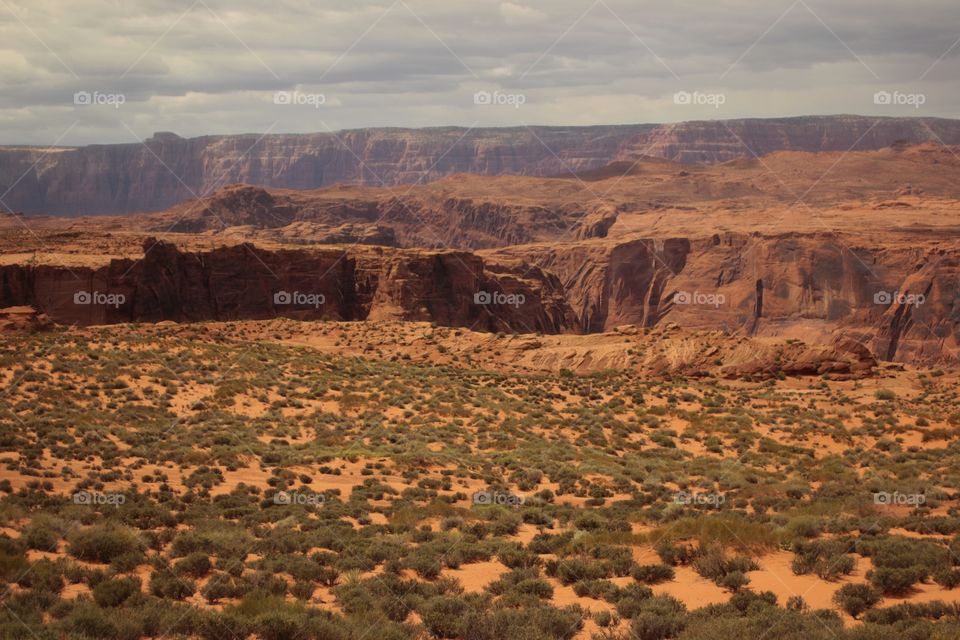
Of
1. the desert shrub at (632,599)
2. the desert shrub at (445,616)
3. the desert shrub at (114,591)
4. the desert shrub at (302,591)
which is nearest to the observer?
the desert shrub at (445,616)

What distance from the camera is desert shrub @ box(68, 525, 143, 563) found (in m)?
13.8

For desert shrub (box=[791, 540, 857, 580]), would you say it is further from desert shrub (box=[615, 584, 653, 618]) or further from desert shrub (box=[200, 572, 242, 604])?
desert shrub (box=[200, 572, 242, 604])

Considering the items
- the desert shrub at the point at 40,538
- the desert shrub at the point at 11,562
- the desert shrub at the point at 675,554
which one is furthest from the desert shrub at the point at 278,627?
the desert shrub at the point at 675,554

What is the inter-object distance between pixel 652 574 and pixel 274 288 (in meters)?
54.7

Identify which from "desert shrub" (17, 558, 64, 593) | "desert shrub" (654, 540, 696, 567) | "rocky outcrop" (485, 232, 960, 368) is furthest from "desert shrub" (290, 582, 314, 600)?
"rocky outcrop" (485, 232, 960, 368)

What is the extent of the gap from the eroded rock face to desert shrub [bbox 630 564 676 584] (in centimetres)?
4912

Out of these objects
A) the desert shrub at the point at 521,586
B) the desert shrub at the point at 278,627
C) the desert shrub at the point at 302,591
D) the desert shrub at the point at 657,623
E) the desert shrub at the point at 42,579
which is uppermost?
the desert shrub at the point at 42,579

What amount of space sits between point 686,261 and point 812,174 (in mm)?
75372

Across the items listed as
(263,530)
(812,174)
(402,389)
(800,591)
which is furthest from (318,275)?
(812,174)

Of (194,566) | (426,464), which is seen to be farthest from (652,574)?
(426,464)

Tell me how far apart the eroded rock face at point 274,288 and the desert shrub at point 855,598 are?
5119 centimetres

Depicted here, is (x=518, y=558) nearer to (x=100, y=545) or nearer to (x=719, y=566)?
(x=719, y=566)

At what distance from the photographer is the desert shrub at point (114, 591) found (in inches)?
468

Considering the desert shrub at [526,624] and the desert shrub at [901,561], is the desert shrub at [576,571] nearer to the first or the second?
the desert shrub at [526,624]
